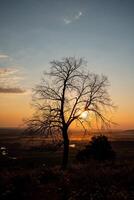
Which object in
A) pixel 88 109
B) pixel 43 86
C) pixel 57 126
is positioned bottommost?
pixel 57 126

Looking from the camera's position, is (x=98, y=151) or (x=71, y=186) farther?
(x=98, y=151)

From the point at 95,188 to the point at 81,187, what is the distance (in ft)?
2.59

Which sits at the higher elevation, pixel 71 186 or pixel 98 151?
pixel 98 151

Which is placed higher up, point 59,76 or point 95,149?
point 59,76

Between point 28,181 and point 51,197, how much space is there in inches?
108

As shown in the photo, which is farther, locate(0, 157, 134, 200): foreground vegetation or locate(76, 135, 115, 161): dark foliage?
locate(76, 135, 115, 161): dark foliage

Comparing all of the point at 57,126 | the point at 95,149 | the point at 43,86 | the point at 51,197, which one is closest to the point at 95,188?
the point at 51,197

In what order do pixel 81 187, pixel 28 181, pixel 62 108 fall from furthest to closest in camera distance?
pixel 62 108 → pixel 28 181 → pixel 81 187

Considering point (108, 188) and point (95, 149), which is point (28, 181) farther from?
point (95, 149)

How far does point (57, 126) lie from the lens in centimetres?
2294

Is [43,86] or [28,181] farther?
[43,86]

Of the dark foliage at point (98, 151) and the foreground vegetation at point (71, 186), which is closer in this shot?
the foreground vegetation at point (71, 186)

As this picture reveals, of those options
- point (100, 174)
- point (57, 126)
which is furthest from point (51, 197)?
point (57, 126)

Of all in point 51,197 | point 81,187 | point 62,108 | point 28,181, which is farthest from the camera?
point 62,108
